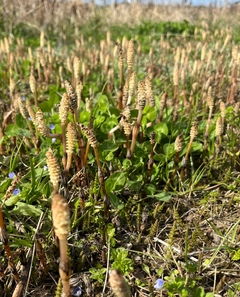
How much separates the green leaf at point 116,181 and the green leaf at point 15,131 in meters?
0.56

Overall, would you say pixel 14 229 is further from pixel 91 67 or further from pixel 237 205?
pixel 91 67

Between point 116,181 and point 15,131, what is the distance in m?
0.65

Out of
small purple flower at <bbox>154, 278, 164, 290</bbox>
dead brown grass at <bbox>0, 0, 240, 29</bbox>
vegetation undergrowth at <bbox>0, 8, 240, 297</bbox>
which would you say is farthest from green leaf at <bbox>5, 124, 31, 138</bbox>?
dead brown grass at <bbox>0, 0, 240, 29</bbox>

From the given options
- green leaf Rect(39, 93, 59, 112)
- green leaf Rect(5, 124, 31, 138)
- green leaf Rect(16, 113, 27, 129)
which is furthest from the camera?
green leaf Rect(39, 93, 59, 112)

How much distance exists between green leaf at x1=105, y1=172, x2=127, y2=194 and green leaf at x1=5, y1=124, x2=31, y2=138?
0.56m

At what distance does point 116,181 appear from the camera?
1.47m

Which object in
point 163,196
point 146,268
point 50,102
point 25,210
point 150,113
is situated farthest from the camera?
point 50,102

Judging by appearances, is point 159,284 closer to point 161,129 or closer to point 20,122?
point 161,129

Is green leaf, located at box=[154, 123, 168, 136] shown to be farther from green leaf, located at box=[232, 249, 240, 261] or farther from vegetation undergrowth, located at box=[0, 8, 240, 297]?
green leaf, located at box=[232, 249, 240, 261]

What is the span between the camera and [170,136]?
1.82 meters

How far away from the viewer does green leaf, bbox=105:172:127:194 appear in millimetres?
1454

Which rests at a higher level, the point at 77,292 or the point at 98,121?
the point at 98,121

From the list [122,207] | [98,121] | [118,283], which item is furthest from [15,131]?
[118,283]

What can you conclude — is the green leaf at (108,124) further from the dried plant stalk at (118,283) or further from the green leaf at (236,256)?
the dried plant stalk at (118,283)
